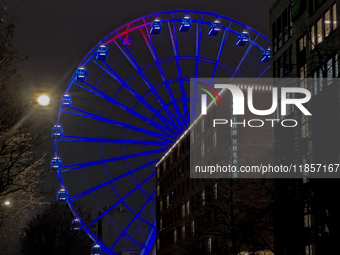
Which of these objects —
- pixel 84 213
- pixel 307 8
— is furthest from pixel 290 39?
pixel 84 213

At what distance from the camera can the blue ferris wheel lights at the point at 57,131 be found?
4844 centimetres

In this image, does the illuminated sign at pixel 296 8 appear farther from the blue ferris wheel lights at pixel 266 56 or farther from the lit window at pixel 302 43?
the blue ferris wheel lights at pixel 266 56

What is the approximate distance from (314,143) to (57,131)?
24883 millimetres

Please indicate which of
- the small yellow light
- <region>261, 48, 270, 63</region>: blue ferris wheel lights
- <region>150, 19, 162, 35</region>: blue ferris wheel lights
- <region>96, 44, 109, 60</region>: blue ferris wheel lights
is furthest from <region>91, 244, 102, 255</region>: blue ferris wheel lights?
the small yellow light

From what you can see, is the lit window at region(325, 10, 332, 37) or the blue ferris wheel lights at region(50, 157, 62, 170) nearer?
the lit window at region(325, 10, 332, 37)

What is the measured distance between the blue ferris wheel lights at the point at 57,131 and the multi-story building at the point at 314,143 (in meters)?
19.2

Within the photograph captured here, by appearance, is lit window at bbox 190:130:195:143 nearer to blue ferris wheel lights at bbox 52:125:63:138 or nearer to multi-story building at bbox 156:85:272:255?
multi-story building at bbox 156:85:272:255

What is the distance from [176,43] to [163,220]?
3584 cm

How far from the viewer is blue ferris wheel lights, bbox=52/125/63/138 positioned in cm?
4844

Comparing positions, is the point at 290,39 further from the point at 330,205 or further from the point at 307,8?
the point at 330,205

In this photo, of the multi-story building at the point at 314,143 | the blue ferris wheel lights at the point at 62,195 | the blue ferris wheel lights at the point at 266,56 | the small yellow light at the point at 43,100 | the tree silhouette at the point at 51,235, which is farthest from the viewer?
the tree silhouette at the point at 51,235

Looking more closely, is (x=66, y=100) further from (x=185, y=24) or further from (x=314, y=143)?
(x=314, y=143)

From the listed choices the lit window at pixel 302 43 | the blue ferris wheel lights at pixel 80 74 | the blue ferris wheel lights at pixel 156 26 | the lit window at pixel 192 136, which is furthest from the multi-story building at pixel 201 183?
the blue ferris wheel lights at pixel 80 74

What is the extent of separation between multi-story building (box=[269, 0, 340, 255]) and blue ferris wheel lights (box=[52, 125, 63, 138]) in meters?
19.2
